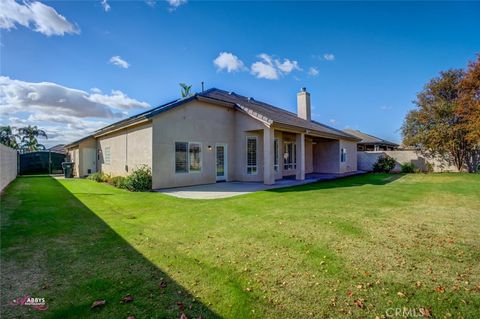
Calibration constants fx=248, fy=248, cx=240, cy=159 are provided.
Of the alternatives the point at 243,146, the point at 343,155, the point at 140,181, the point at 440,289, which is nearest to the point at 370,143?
the point at 343,155

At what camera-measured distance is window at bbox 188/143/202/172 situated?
1342 cm

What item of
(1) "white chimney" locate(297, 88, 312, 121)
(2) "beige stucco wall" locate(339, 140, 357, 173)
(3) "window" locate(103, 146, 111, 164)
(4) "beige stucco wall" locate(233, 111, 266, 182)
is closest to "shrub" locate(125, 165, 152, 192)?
(4) "beige stucco wall" locate(233, 111, 266, 182)

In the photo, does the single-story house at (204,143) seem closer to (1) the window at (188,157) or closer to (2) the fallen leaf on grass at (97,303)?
(1) the window at (188,157)

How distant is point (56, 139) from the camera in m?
46.1

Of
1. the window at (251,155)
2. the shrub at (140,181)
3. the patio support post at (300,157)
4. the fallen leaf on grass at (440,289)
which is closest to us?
the fallen leaf on grass at (440,289)

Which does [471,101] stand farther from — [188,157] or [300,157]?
[188,157]

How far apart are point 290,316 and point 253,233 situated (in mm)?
2712

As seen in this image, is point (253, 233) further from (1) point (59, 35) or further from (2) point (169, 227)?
(1) point (59, 35)

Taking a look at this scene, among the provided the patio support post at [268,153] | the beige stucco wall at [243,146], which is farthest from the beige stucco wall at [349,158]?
the patio support post at [268,153]

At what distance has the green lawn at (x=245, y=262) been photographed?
2.83m

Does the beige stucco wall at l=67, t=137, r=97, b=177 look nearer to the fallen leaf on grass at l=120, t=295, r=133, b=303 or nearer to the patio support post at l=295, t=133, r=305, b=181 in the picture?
the patio support post at l=295, t=133, r=305, b=181

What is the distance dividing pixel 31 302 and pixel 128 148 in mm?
12617

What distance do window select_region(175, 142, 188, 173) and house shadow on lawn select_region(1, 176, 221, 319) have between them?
23.0ft

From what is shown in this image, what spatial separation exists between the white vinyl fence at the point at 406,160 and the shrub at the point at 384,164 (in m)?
0.66
